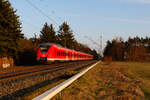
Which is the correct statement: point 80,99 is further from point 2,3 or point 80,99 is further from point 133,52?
point 133,52

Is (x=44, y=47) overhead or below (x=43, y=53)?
overhead

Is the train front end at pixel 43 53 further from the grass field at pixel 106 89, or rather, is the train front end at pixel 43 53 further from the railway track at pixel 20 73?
the grass field at pixel 106 89

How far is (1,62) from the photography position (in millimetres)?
22016

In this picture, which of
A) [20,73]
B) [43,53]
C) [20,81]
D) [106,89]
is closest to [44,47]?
[43,53]

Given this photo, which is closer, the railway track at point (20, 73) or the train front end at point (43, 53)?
the railway track at point (20, 73)

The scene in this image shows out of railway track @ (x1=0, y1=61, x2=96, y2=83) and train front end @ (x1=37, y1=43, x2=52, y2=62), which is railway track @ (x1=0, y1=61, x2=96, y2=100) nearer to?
railway track @ (x1=0, y1=61, x2=96, y2=83)

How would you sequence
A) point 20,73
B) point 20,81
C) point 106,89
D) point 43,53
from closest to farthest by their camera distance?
point 106,89 → point 20,81 → point 20,73 → point 43,53

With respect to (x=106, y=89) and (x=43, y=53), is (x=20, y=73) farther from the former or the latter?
(x=43, y=53)

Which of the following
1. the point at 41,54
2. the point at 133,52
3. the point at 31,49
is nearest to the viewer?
the point at 41,54

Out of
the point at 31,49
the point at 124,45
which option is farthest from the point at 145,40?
the point at 31,49

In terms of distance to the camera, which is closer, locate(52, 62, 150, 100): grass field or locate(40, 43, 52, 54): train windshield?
locate(52, 62, 150, 100): grass field

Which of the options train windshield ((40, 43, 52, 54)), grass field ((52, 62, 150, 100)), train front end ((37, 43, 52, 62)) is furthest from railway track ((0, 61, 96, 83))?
train windshield ((40, 43, 52, 54))

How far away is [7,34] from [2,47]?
215 cm

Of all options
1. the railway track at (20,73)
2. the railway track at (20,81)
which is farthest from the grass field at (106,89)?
the railway track at (20,73)
